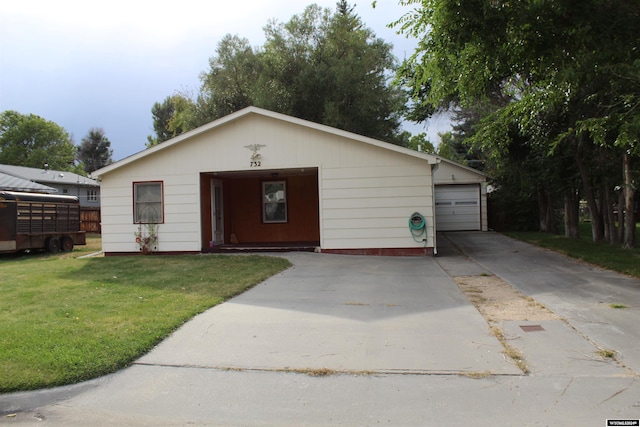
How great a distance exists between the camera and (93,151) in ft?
229

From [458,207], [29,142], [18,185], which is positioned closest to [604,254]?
[458,207]

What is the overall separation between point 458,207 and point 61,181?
1208 inches

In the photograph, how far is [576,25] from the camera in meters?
7.09

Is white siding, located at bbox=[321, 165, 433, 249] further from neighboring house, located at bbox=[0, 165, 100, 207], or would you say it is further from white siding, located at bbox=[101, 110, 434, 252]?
neighboring house, located at bbox=[0, 165, 100, 207]

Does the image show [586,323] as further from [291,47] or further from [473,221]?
[291,47]

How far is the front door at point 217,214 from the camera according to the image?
49.7ft

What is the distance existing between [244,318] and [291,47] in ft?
69.6

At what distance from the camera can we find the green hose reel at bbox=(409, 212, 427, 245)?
13.0 metres

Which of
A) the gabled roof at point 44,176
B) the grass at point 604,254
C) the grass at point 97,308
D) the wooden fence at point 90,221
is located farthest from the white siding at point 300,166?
the gabled roof at point 44,176

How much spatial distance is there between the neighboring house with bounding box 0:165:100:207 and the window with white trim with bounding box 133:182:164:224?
2306cm

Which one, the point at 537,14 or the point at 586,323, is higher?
the point at 537,14

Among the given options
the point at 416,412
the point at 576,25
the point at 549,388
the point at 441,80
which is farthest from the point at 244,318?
the point at 576,25

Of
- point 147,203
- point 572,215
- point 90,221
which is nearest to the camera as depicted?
point 147,203

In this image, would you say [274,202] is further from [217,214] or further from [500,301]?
[500,301]
